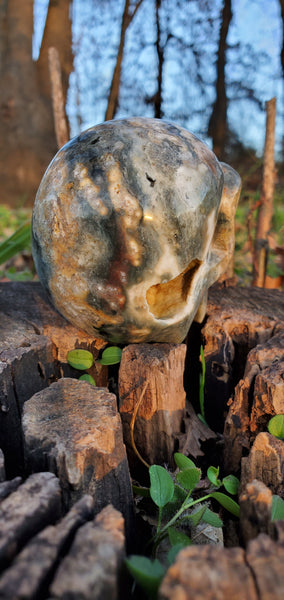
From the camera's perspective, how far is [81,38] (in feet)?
15.5

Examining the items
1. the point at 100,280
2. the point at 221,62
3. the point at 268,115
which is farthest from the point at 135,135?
the point at 221,62

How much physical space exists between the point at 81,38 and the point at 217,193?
14.8ft

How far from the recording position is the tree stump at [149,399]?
1.18 m

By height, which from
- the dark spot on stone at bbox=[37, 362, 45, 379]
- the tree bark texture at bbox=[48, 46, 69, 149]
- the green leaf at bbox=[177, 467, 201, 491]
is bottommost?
the green leaf at bbox=[177, 467, 201, 491]

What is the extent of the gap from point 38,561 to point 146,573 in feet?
0.54

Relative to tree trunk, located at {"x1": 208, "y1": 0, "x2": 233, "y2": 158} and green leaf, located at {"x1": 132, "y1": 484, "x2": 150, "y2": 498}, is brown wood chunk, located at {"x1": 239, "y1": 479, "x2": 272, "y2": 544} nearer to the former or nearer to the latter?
green leaf, located at {"x1": 132, "y1": 484, "x2": 150, "y2": 498}

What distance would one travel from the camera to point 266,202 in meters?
2.56

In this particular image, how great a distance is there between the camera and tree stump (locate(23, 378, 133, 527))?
83cm

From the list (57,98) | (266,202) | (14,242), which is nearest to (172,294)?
(14,242)

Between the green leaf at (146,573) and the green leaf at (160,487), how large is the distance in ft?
0.78

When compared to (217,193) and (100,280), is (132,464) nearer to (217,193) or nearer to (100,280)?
(100,280)

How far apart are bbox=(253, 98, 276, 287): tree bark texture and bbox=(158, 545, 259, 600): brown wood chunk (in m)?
2.24

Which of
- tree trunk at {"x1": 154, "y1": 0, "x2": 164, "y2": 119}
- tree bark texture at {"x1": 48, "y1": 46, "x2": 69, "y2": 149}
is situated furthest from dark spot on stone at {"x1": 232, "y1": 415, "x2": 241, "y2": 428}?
tree trunk at {"x1": 154, "y1": 0, "x2": 164, "y2": 119}

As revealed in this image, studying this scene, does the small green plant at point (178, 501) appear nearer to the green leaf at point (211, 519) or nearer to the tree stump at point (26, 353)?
the green leaf at point (211, 519)
